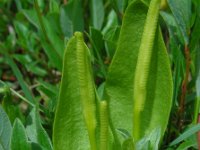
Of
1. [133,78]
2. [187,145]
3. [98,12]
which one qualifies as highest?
[98,12]

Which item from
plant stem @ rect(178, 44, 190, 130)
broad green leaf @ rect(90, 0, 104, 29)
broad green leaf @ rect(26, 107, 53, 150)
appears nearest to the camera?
broad green leaf @ rect(26, 107, 53, 150)

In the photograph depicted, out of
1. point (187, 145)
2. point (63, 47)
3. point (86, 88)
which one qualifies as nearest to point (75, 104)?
point (86, 88)

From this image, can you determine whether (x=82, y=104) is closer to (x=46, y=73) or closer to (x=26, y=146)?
(x=26, y=146)

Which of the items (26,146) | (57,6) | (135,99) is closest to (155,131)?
(135,99)

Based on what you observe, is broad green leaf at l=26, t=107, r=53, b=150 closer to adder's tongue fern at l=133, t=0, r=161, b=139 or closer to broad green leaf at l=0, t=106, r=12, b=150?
broad green leaf at l=0, t=106, r=12, b=150

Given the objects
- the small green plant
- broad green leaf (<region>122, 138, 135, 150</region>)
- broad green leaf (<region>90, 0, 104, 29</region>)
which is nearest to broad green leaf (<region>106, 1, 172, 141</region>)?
the small green plant

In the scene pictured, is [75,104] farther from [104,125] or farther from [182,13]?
[182,13]
